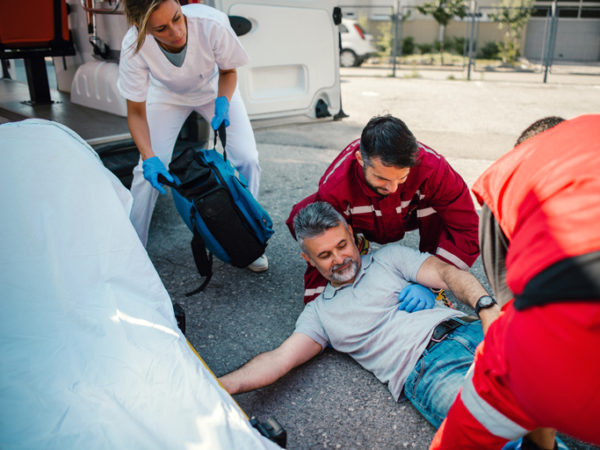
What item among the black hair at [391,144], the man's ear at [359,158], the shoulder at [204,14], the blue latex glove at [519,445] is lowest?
the blue latex glove at [519,445]

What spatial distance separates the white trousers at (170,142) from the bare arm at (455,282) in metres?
1.25

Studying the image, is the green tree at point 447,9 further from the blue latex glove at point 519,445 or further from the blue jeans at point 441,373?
the blue latex glove at point 519,445

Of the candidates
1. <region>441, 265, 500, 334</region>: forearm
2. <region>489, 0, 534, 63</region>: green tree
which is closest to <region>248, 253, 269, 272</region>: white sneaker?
<region>441, 265, 500, 334</region>: forearm

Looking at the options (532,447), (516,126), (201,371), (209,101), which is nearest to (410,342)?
(532,447)

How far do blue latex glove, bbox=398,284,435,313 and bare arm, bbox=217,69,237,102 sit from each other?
1.44 metres

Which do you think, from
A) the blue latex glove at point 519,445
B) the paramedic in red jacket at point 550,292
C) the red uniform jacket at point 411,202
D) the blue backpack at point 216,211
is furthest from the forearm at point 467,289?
the blue backpack at point 216,211

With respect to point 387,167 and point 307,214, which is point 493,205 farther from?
point 307,214

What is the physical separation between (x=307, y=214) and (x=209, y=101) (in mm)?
1175

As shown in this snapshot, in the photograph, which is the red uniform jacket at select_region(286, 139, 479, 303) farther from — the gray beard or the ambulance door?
the ambulance door

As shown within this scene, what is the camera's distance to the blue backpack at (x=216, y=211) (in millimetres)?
2479

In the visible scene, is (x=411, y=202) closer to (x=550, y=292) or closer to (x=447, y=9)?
(x=550, y=292)

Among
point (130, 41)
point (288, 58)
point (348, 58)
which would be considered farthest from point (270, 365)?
point (348, 58)

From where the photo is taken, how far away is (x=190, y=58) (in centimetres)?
263

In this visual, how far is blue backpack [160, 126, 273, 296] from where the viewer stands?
2479 millimetres
